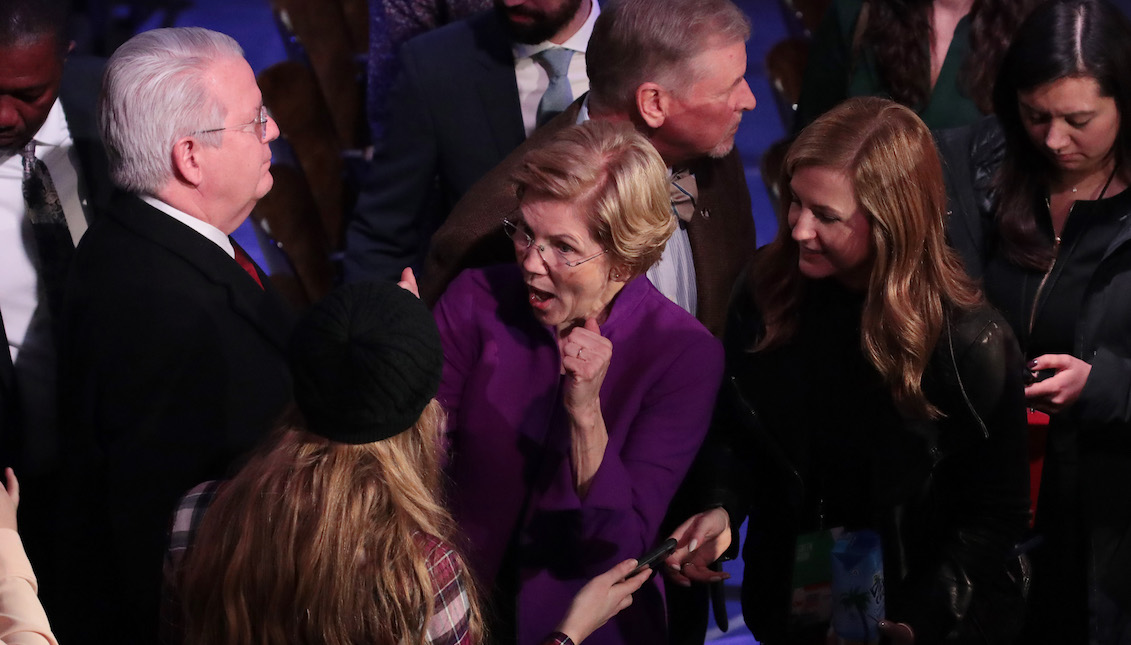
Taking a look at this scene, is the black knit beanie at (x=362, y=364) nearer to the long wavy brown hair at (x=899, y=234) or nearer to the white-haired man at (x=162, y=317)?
the white-haired man at (x=162, y=317)

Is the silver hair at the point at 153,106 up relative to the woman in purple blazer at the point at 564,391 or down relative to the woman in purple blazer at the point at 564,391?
up

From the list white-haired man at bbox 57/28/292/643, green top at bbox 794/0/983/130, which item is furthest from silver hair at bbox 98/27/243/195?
green top at bbox 794/0/983/130

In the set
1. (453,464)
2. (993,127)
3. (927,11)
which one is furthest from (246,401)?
(927,11)

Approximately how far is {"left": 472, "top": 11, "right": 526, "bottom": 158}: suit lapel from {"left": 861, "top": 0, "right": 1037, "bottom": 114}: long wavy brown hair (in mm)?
899

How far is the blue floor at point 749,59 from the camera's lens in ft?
10.9

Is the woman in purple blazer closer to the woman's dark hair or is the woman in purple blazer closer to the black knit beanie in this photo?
the black knit beanie

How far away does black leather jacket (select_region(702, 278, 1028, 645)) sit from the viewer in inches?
77.1

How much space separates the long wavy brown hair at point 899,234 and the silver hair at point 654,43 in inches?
17.5

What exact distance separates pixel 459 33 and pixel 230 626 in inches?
74.5

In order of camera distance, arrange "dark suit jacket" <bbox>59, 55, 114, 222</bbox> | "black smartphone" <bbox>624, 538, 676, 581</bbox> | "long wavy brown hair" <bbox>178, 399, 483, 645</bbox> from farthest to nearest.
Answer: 1. "dark suit jacket" <bbox>59, 55, 114, 222</bbox>
2. "black smartphone" <bbox>624, 538, 676, 581</bbox>
3. "long wavy brown hair" <bbox>178, 399, 483, 645</bbox>

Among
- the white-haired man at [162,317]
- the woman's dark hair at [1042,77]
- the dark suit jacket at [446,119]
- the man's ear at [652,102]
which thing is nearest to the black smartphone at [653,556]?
the white-haired man at [162,317]

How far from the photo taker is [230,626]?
151 centimetres

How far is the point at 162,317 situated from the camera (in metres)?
2.01

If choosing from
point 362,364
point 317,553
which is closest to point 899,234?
point 362,364
